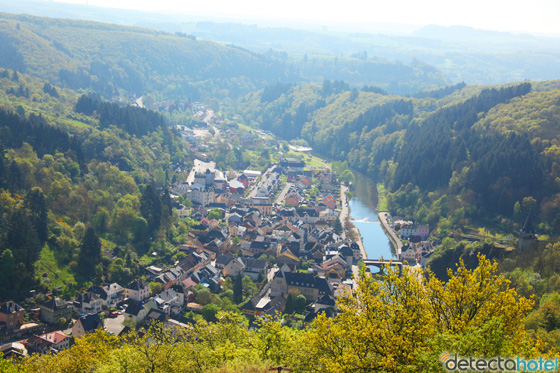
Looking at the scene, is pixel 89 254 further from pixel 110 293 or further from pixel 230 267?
pixel 230 267

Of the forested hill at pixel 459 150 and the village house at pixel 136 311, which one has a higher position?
the forested hill at pixel 459 150

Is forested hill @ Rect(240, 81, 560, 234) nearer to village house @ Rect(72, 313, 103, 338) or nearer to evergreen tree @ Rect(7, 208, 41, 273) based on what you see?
village house @ Rect(72, 313, 103, 338)

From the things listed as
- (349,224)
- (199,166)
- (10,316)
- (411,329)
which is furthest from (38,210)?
(199,166)

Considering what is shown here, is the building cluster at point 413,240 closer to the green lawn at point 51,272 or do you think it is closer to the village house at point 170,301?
the village house at point 170,301

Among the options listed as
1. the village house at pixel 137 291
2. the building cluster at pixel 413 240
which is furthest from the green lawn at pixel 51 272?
the building cluster at pixel 413 240

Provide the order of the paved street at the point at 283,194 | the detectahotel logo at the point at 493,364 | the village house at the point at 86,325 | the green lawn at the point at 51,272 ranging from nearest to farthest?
the detectahotel logo at the point at 493,364 < the village house at the point at 86,325 < the green lawn at the point at 51,272 < the paved street at the point at 283,194

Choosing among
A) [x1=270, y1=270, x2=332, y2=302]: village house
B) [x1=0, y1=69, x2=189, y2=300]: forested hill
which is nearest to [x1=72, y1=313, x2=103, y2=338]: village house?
[x1=0, y1=69, x2=189, y2=300]: forested hill
